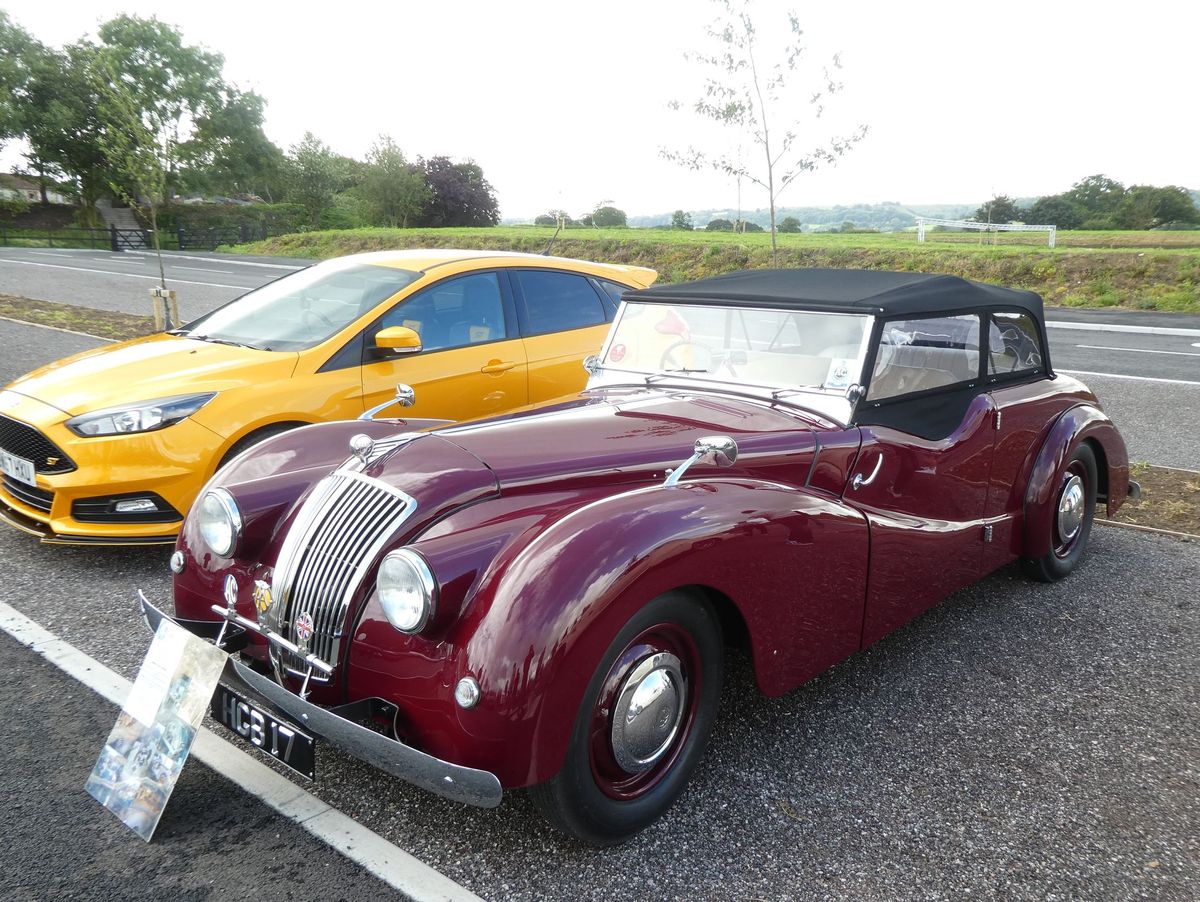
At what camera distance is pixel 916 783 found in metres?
2.80

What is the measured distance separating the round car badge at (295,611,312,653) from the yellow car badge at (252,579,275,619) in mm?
139

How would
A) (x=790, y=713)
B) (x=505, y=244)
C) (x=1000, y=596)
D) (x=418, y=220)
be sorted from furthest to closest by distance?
1. (x=418, y=220)
2. (x=505, y=244)
3. (x=1000, y=596)
4. (x=790, y=713)

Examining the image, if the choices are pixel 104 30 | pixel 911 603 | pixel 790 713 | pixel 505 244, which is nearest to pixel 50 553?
pixel 790 713

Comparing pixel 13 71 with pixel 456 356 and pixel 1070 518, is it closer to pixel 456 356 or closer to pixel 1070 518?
pixel 456 356

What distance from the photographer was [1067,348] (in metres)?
13.1

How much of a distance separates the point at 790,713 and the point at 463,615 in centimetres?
157

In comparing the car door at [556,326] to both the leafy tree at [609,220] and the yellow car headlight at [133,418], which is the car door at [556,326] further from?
the leafy tree at [609,220]

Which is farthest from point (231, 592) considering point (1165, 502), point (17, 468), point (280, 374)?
point (1165, 502)

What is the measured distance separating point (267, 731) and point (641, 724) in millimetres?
1063

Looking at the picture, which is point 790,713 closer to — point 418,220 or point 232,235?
point 418,220

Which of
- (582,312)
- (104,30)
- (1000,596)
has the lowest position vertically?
(1000,596)

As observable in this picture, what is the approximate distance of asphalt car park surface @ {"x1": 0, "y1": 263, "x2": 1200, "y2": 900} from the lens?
2.34 m

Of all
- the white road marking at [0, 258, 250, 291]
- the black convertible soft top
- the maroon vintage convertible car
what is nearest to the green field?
the white road marking at [0, 258, 250, 291]

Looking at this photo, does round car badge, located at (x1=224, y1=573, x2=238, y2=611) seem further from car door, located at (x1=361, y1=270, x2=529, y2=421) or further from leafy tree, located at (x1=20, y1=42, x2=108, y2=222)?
leafy tree, located at (x1=20, y1=42, x2=108, y2=222)
